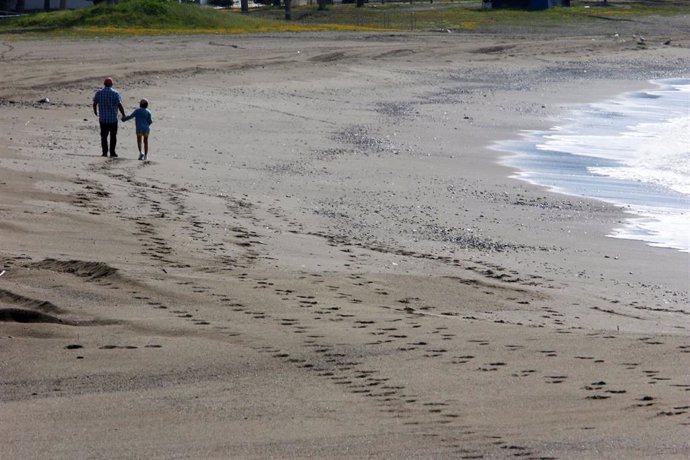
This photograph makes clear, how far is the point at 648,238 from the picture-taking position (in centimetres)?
1330

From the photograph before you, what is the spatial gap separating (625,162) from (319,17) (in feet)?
158

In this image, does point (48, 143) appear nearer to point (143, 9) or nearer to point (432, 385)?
point (432, 385)

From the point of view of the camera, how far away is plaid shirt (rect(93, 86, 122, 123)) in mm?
17328

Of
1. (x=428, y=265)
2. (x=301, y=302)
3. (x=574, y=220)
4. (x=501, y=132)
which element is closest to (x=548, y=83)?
(x=501, y=132)

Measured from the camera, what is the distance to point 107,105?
17.5m

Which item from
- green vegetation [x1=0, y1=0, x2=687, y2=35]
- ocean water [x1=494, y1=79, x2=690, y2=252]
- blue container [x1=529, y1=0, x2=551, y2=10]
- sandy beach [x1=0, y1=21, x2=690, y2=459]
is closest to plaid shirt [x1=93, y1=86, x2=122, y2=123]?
sandy beach [x1=0, y1=21, x2=690, y2=459]

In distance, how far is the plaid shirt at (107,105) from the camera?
1733 centimetres

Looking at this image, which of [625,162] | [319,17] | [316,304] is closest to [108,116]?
[625,162]

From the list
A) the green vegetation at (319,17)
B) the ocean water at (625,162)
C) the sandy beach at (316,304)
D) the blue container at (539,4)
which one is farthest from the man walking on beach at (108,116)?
the blue container at (539,4)

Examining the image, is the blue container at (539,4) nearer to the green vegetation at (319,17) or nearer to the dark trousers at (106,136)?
the green vegetation at (319,17)

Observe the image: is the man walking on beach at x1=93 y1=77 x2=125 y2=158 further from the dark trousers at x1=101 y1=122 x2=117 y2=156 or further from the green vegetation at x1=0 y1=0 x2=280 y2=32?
the green vegetation at x1=0 y1=0 x2=280 y2=32

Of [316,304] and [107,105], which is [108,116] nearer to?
[107,105]

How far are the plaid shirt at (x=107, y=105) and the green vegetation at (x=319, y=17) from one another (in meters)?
28.8

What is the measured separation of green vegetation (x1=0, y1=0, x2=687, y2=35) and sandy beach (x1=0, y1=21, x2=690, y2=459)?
27751 mm
